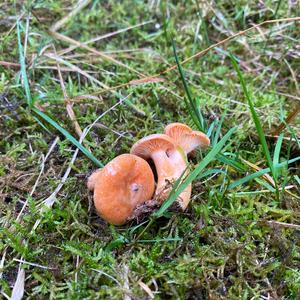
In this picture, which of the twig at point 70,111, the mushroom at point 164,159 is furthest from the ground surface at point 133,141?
the mushroom at point 164,159

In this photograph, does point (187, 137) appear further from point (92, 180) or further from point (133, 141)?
point (92, 180)

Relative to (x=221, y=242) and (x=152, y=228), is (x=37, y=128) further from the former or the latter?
(x=221, y=242)

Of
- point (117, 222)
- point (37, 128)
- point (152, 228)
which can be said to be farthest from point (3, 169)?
point (152, 228)

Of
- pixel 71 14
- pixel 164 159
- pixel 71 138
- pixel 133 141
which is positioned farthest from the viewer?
pixel 71 14

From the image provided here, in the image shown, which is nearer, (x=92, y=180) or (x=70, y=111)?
(x=92, y=180)

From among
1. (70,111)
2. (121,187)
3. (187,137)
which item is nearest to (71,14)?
(70,111)

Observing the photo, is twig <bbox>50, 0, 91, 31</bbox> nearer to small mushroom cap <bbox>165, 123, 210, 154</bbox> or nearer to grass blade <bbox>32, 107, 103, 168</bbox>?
grass blade <bbox>32, 107, 103, 168</bbox>

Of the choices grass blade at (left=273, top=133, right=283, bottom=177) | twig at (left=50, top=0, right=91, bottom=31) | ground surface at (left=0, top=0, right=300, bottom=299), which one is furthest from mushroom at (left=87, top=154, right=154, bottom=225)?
twig at (left=50, top=0, right=91, bottom=31)
